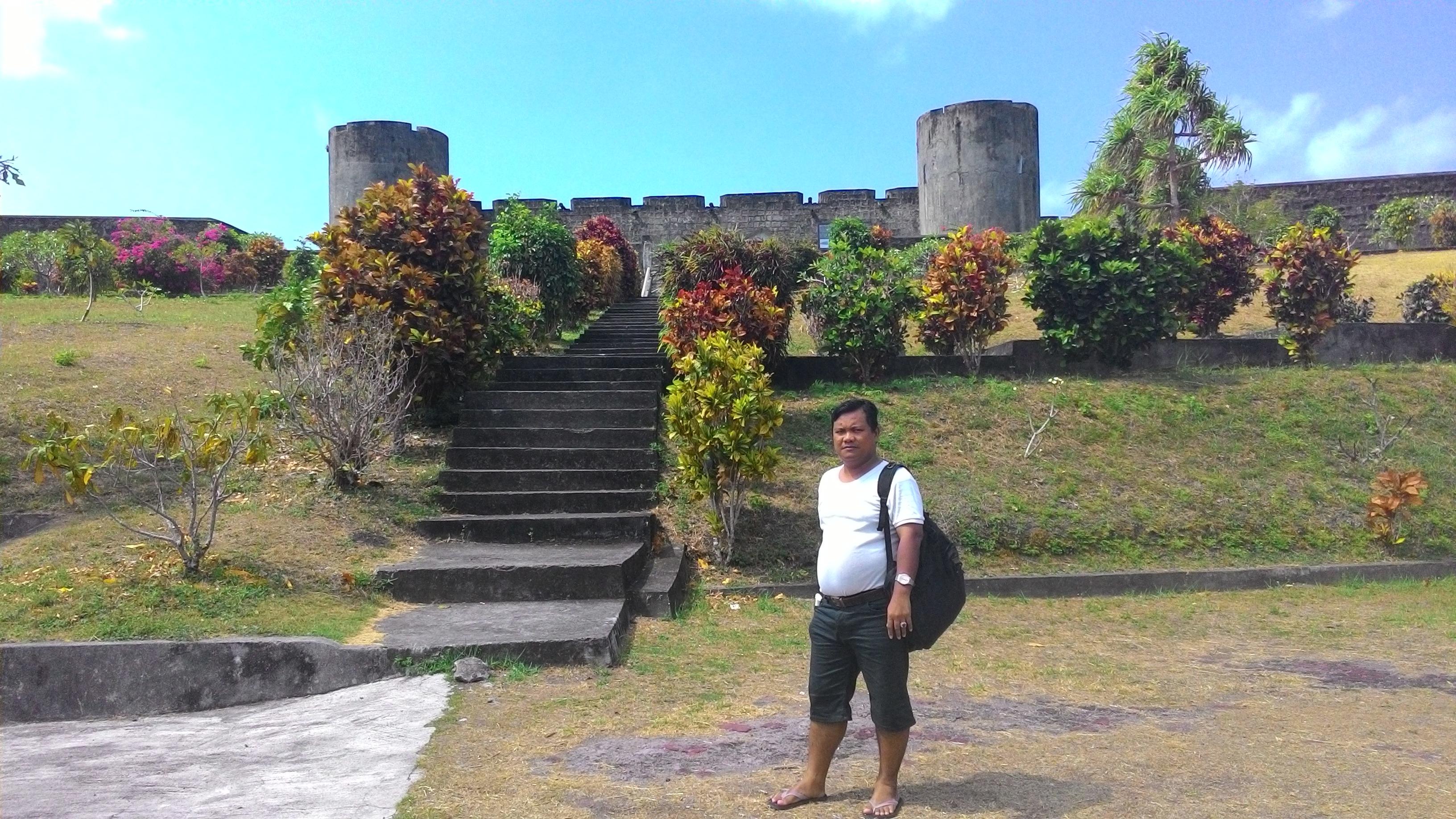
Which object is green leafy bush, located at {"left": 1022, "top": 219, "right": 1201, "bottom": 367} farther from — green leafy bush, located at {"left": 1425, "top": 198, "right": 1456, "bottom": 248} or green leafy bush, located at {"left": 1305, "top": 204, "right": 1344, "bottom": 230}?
green leafy bush, located at {"left": 1425, "top": 198, "right": 1456, "bottom": 248}

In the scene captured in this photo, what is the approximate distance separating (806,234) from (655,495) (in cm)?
1625

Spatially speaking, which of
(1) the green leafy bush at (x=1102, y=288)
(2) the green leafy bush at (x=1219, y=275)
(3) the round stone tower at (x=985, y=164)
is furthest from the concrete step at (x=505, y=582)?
(3) the round stone tower at (x=985, y=164)

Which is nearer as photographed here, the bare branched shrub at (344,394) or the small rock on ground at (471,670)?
the small rock on ground at (471,670)

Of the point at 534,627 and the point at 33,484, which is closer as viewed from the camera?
the point at 534,627

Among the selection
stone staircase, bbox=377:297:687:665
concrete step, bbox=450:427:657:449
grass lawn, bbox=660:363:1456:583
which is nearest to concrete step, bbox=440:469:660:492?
stone staircase, bbox=377:297:687:665

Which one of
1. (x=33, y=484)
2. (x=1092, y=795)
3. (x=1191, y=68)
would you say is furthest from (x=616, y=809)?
(x=1191, y=68)

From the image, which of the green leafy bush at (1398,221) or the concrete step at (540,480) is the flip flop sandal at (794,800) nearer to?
the concrete step at (540,480)

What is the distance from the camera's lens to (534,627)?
221 inches

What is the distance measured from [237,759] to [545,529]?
3262mm

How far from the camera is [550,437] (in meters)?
8.62

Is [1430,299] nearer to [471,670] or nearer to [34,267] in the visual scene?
[471,670]

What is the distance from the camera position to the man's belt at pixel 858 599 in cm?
336

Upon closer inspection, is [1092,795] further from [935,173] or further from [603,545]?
[935,173]

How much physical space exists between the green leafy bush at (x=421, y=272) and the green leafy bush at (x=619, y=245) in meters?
9.02
